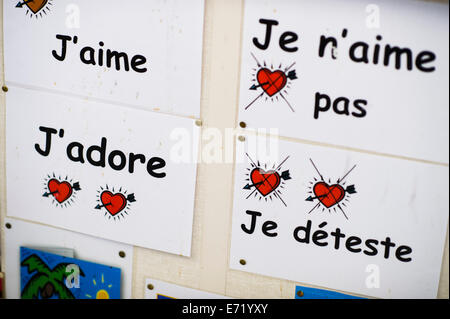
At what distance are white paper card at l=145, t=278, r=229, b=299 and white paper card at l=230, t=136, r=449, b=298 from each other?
0.48 feet

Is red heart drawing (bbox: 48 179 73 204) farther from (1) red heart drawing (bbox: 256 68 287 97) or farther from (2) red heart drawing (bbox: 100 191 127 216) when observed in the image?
(1) red heart drawing (bbox: 256 68 287 97)

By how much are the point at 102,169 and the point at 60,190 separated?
147mm

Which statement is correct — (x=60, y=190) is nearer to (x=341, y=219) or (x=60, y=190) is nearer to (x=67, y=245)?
(x=67, y=245)

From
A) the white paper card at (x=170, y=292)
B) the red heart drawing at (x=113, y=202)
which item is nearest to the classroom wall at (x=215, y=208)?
the white paper card at (x=170, y=292)

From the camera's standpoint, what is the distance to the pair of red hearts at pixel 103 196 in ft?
3.90

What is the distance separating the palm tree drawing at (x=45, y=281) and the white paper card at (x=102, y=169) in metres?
0.14

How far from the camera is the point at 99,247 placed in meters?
1.26

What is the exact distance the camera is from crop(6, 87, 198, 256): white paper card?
1.13m

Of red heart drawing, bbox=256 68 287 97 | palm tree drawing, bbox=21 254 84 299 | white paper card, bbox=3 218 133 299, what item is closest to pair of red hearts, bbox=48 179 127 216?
white paper card, bbox=3 218 133 299

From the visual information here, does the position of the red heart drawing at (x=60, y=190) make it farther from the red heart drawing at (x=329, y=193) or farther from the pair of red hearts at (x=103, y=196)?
the red heart drawing at (x=329, y=193)

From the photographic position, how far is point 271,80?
1.02 metres
